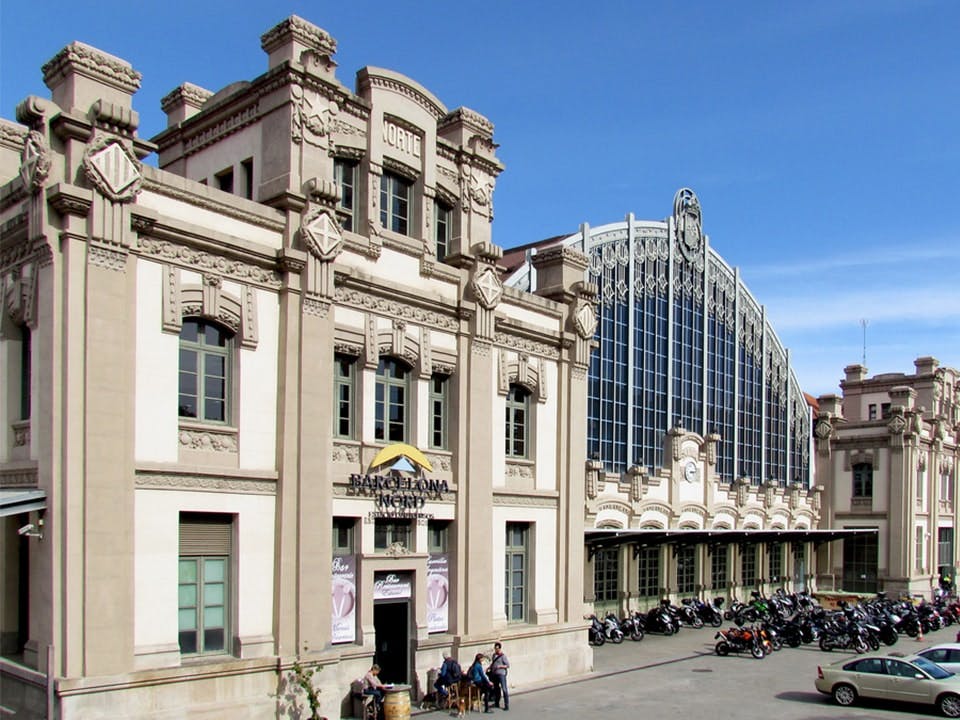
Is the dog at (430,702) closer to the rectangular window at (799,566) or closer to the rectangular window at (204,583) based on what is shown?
the rectangular window at (204,583)

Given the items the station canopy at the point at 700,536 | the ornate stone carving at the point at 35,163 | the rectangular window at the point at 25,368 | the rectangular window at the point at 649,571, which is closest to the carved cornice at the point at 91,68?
the ornate stone carving at the point at 35,163

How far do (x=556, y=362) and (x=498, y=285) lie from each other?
390cm

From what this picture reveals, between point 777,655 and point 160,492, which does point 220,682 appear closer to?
point 160,492

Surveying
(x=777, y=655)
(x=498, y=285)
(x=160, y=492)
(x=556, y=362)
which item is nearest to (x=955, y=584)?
(x=777, y=655)

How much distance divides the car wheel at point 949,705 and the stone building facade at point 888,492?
3356 centimetres

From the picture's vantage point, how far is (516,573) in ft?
92.9

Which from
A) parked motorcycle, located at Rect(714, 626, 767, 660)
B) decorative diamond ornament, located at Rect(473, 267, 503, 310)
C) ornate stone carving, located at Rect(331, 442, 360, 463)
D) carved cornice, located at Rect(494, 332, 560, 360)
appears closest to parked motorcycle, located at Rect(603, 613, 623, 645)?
parked motorcycle, located at Rect(714, 626, 767, 660)

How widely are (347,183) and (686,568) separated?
28310 millimetres

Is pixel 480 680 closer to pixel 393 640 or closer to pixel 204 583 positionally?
pixel 393 640

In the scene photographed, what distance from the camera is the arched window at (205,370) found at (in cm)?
2009

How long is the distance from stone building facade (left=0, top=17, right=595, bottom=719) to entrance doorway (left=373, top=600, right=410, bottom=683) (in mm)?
56

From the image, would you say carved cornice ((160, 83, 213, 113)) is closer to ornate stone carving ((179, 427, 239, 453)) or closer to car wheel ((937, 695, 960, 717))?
ornate stone carving ((179, 427, 239, 453))

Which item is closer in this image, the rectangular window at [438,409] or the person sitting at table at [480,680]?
the person sitting at table at [480,680]

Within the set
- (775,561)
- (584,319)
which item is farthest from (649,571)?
(584,319)
